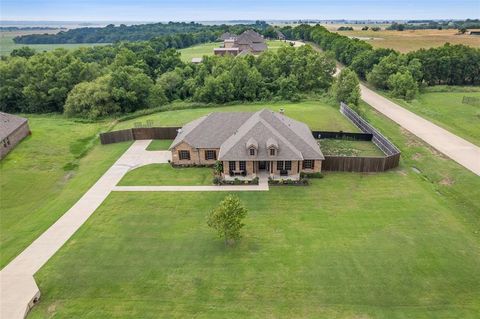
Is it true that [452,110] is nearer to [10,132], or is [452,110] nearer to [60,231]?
[60,231]

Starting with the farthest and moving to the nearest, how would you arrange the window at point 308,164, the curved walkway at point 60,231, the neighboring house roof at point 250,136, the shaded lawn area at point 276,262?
the window at point 308,164 < the neighboring house roof at point 250,136 < the curved walkway at point 60,231 < the shaded lawn area at point 276,262

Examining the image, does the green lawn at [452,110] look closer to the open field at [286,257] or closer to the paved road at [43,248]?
the open field at [286,257]

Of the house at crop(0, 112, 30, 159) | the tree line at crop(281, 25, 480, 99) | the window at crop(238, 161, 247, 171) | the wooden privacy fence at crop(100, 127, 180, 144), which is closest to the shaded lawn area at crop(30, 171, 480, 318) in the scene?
the window at crop(238, 161, 247, 171)

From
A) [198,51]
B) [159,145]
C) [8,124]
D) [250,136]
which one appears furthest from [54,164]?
[198,51]

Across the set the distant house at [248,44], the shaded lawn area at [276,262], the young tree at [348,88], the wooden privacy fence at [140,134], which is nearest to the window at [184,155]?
the shaded lawn area at [276,262]

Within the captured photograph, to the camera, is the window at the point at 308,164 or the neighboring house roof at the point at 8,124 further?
the neighboring house roof at the point at 8,124

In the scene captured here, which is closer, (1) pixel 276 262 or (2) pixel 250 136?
(1) pixel 276 262

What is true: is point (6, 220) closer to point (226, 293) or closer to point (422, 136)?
point (226, 293)

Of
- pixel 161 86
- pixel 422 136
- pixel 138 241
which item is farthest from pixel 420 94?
pixel 138 241
